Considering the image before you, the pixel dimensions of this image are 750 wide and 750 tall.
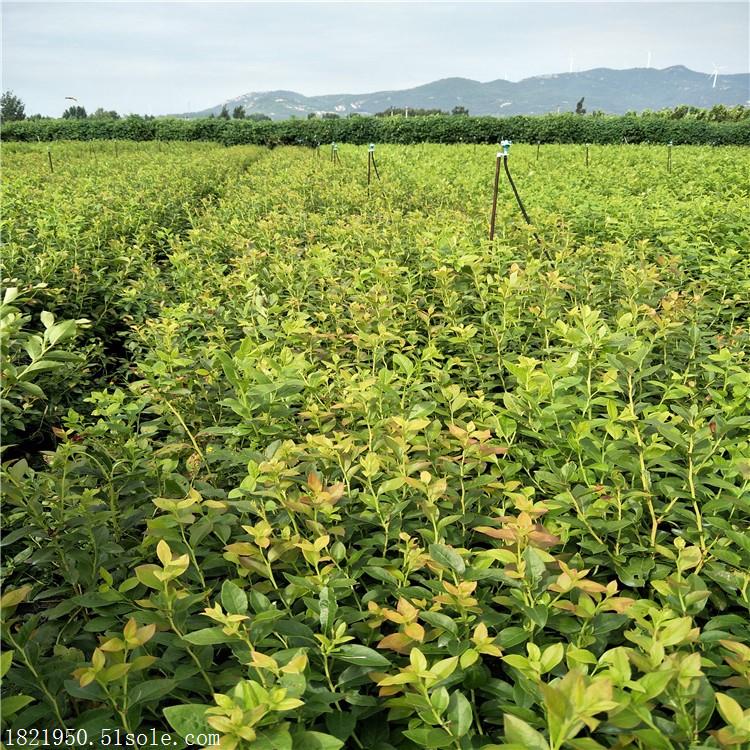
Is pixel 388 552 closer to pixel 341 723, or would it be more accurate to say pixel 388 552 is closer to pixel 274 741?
pixel 341 723

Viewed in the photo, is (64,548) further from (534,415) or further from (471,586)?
(534,415)

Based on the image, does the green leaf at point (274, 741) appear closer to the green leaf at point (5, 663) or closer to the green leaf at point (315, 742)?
the green leaf at point (315, 742)

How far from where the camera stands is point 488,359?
8.79 feet

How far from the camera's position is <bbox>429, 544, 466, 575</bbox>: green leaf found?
1.31 meters

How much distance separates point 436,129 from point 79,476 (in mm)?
37165

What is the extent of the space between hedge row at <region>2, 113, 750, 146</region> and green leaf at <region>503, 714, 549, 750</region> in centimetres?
3499

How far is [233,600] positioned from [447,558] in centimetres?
46

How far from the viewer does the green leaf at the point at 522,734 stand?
0.92 meters

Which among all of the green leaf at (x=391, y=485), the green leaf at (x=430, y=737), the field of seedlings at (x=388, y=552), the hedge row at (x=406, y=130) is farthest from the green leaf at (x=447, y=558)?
the hedge row at (x=406, y=130)

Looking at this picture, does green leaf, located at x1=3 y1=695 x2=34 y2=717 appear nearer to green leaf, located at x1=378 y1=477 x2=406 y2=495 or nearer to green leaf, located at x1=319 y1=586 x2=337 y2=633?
green leaf, located at x1=319 y1=586 x2=337 y2=633

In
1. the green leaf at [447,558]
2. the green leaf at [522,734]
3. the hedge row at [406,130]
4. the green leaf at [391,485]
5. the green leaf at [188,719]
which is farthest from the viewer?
the hedge row at [406,130]

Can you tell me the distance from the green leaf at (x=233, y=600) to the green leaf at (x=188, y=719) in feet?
0.58

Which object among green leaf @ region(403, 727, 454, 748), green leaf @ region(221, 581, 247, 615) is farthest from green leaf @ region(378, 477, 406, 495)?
green leaf @ region(403, 727, 454, 748)

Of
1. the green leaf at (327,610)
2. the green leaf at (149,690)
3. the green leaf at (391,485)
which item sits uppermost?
the green leaf at (391,485)
